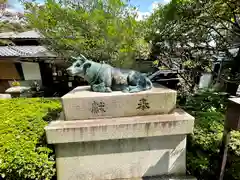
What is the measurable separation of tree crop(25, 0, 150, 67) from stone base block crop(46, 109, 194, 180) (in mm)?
3516

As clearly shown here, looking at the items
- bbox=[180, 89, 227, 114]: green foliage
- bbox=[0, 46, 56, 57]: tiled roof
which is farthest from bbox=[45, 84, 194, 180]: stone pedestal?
bbox=[0, 46, 56, 57]: tiled roof

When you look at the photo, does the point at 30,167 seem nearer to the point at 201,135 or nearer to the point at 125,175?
the point at 125,175

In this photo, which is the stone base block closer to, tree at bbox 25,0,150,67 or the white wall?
tree at bbox 25,0,150,67

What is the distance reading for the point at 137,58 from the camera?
6.32 m

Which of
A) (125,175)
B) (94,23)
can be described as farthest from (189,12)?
(125,175)

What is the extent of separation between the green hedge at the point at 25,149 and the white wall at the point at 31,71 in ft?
25.3

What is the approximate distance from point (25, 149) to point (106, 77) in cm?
174

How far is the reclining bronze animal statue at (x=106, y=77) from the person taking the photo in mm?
3031

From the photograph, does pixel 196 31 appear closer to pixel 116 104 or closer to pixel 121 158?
pixel 116 104

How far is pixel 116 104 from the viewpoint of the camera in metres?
2.92

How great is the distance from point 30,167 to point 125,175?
5.09 feet

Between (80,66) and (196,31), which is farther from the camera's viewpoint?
(196,31)

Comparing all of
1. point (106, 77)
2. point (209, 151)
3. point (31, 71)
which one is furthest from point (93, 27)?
point (31, 71)

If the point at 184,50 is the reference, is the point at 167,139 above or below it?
below
